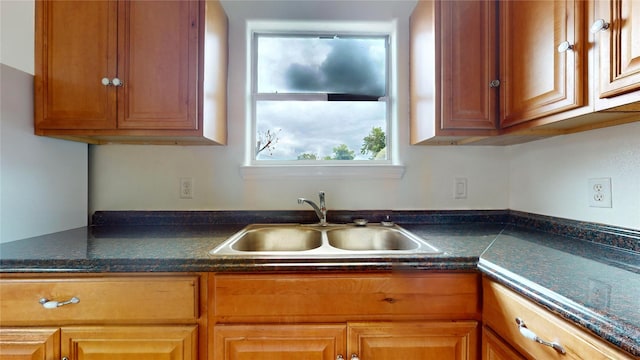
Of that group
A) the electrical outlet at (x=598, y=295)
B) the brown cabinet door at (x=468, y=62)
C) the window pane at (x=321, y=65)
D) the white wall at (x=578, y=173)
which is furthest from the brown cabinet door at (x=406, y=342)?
the window pane at (x=321, y=65)

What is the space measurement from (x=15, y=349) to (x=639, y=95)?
1.98 metres

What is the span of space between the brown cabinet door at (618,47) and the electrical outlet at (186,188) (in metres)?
1.76

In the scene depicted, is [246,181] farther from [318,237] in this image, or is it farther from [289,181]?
[318,237]

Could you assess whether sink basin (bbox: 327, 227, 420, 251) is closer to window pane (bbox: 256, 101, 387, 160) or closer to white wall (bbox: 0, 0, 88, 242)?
window pane (bbox: 256, 101, 387, 160)

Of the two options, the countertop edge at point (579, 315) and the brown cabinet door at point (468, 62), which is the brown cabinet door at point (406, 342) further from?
the brown cabinet door at point (468, 62)

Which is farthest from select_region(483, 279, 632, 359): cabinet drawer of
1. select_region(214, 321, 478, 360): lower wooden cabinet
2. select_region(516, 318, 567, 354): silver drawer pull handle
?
select_region(214, 321, 478, 360): lower wooden cabinet

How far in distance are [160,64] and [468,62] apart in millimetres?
1392

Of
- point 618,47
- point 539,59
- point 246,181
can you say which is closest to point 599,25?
point 618,47

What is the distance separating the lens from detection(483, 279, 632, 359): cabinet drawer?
1.86 feet

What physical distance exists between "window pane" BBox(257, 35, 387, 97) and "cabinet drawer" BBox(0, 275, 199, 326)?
3.98 feet

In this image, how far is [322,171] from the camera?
1.60 meters

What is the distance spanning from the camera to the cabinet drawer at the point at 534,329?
1.86 ft

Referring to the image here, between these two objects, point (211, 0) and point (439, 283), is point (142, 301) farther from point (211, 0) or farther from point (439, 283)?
point (211, 0)

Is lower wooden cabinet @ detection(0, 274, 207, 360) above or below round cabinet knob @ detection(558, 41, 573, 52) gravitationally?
below
